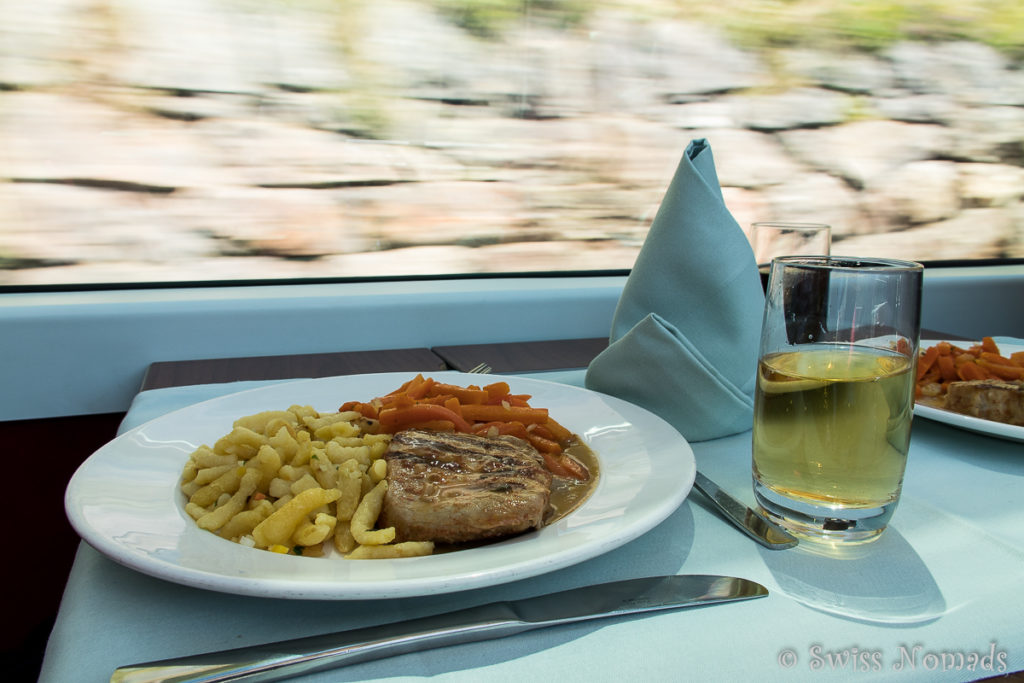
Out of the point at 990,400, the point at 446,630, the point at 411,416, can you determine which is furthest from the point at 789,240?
the point at 446,630

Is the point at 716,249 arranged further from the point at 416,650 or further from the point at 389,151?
the point at 389,151

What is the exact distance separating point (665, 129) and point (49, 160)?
1746 millimetres

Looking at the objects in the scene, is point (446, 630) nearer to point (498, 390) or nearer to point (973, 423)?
point (498, 390)

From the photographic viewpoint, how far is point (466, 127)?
7.42 feet

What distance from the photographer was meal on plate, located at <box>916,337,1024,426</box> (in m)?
1.02

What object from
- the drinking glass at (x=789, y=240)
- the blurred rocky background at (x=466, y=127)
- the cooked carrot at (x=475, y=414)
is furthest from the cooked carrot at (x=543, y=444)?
the blurred rocky background at (x=466, y=127)

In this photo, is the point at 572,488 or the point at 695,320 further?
the point at 695,320

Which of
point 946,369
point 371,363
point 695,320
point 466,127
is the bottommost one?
point 371,363

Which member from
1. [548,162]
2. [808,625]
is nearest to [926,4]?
[548,162]

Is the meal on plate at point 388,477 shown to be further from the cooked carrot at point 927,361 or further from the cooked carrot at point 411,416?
the cooked carrot at point 927,361

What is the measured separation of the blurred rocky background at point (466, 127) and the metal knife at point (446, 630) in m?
1.67

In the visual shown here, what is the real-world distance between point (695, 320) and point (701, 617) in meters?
0.55

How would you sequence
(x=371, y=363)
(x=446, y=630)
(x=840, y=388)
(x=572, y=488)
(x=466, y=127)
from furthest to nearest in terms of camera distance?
(x=466, y=127) → (x=371, y=363) → (x=572, y=488) → (x=840, y=388) → (x=446, y=630)

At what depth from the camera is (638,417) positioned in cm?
101
